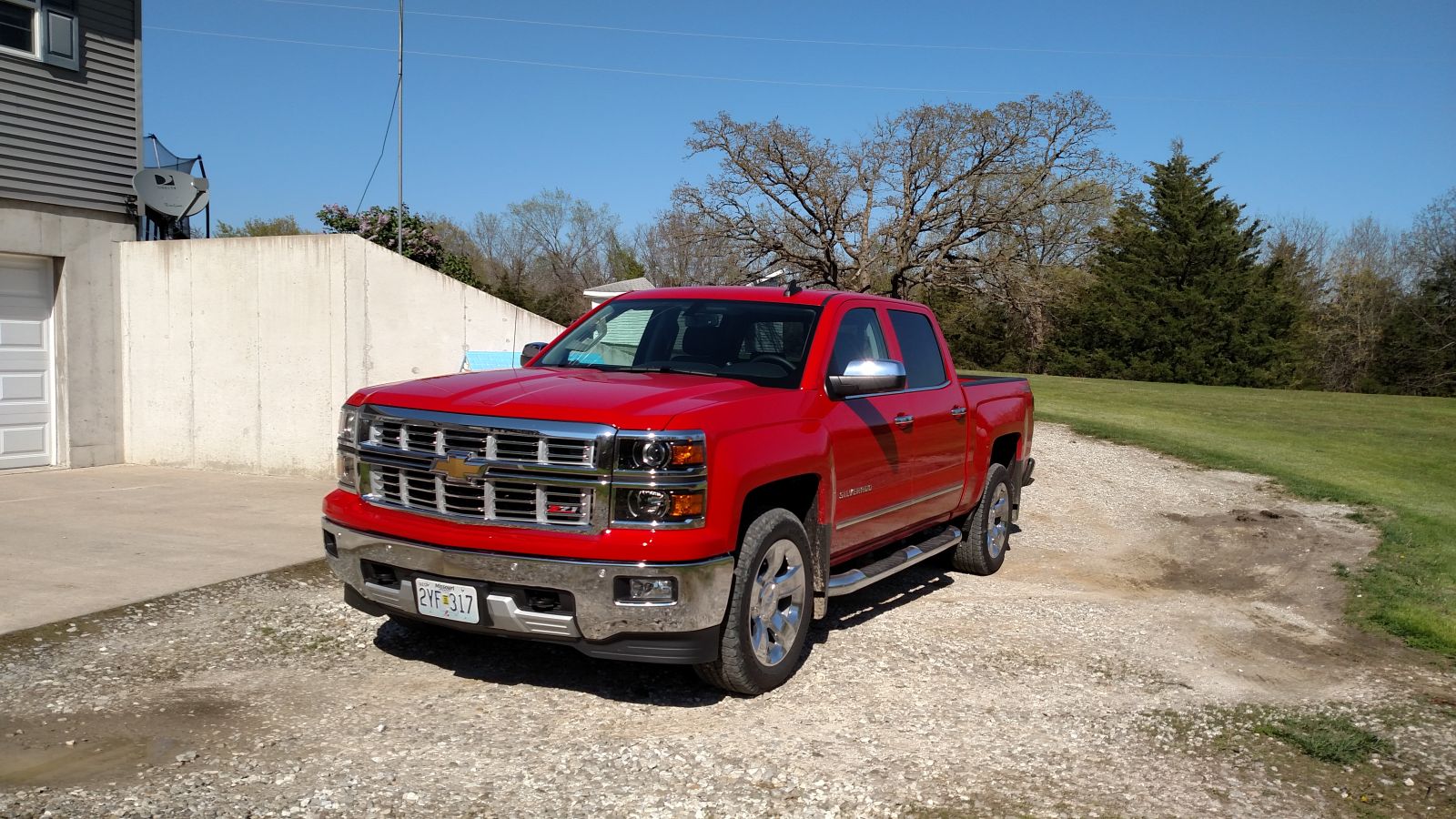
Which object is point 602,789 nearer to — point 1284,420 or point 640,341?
point 640,341

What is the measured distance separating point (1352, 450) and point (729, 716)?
15102mm

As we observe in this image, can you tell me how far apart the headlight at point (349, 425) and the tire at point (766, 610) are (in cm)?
189

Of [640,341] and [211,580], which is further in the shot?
[211,580]

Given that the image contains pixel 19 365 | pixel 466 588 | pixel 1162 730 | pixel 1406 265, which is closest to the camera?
pixel 466 588

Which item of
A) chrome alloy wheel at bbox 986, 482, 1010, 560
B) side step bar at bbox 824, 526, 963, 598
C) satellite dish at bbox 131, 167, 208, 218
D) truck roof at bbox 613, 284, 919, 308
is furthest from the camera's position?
satellite dish at bbox 131, 167, 208, 218

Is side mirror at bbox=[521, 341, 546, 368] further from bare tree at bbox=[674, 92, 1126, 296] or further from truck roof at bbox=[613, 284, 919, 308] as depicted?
bare tree at bbox=[674, 92, 1126, 296]

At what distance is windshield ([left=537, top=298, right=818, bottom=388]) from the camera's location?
5.86 meters

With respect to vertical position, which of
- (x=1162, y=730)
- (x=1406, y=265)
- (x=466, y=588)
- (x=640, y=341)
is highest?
(x=1406, y=265)

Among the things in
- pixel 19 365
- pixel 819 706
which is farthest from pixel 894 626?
pixel 19 365

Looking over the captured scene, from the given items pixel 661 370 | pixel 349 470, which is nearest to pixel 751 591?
pixel 661 370

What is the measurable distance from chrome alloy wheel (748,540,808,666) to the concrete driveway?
3.85 m

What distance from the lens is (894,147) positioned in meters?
35.2

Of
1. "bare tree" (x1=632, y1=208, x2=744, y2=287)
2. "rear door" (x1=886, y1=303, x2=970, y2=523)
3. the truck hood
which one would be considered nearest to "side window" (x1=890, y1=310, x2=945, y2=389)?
"rear door" (x1=886, y1=303, x2=970, y2=523)

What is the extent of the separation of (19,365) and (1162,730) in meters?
12.1
